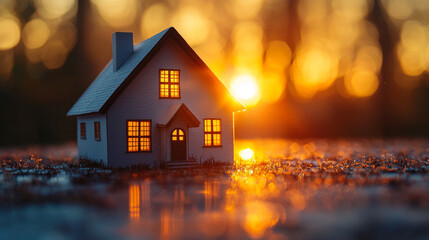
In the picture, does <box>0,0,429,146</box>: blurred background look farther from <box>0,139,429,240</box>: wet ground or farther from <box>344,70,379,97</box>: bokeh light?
<box>0,139,429,240</box>: wet ground

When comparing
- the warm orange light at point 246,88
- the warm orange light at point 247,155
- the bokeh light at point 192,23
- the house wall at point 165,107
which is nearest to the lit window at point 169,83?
the house wall at point 165,107

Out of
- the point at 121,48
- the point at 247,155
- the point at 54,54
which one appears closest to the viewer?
the point at 121,48

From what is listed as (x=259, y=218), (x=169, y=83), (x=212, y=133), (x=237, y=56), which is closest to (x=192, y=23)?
(x=237, y=56)

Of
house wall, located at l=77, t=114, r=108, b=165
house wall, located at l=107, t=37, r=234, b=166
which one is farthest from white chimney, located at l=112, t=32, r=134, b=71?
house wall, located at l=77, t=114, r=108, b=165

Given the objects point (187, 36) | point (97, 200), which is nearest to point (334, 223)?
point (97, 200)

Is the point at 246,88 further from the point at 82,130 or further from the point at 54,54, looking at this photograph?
the point at 82,130

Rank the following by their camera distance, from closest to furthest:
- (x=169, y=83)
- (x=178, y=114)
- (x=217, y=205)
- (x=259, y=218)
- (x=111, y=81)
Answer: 1. (x=259, y=218)
2. (x=217, y=205)
3. (x=178, y=114)
4. (x=169, y=83)
5. (x=111, y=81)

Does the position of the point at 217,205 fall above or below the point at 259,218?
above

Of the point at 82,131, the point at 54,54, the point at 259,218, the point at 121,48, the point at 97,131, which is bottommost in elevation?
the point at 259,218
